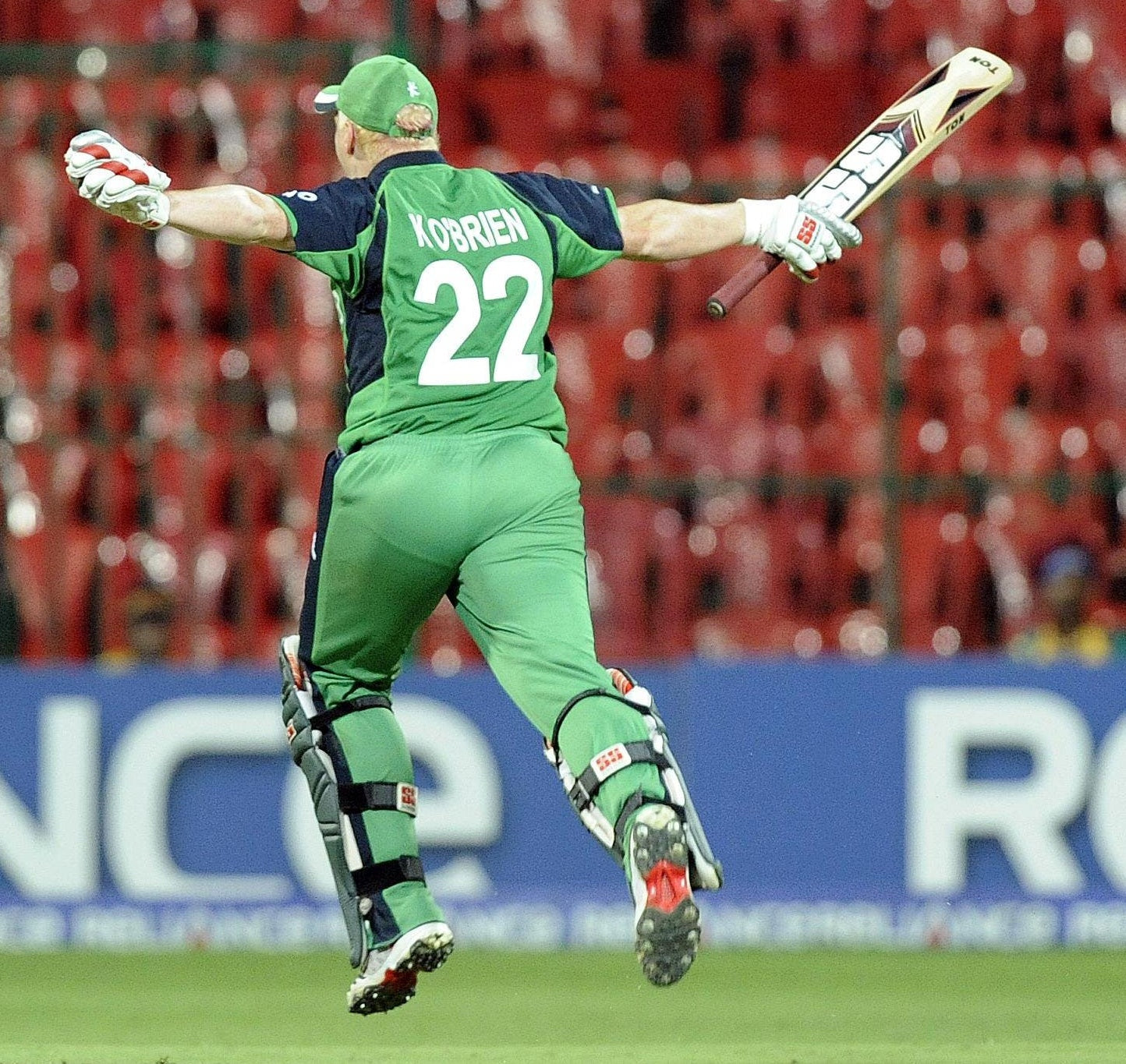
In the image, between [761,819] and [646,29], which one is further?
[646,29]

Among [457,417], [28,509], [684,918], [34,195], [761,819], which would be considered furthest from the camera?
[34,195]

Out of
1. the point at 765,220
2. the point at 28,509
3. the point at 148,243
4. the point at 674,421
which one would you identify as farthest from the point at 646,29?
the point at 765,220

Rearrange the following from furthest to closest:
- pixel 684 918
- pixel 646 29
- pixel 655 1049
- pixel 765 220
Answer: pixel 646 29
pixel 655 1049
pixel 765 220
pixel 684 918

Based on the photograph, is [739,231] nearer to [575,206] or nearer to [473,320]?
[575,206]

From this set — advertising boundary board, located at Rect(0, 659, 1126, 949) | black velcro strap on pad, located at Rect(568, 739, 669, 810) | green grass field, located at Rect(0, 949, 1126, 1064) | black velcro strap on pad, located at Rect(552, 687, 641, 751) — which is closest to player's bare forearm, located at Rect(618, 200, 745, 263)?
black velcro strap on pad, located at Rect(552, 687, 641, 751)

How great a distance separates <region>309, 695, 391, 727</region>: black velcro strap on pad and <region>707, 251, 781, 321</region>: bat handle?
115 cm

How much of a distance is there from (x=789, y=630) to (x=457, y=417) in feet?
21.0

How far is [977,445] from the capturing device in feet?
37.3

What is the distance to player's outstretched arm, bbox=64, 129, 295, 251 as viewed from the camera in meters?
4.66

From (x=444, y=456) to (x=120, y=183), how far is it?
85 centimetres

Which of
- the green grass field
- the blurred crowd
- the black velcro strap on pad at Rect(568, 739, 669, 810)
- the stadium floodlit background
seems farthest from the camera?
the blurred crowd

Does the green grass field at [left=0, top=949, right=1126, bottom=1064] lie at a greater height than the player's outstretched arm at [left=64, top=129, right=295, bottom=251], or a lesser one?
lesser

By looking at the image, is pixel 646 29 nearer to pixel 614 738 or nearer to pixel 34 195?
pixel 34 195

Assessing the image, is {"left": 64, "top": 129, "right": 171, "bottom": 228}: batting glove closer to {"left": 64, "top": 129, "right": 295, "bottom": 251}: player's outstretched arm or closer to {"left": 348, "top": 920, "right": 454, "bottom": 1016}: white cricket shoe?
{"left": 64, "top": 129, "right": 295, "bottom": 251}: player's outstretched arm
